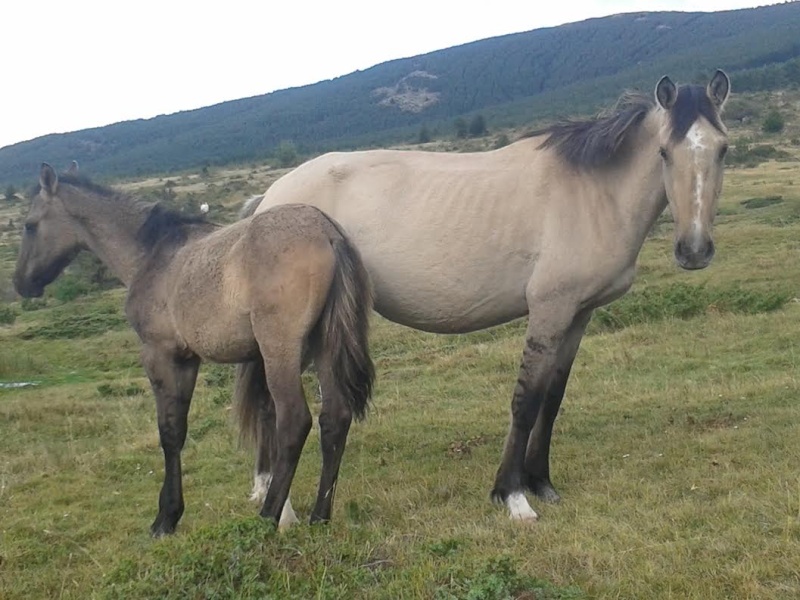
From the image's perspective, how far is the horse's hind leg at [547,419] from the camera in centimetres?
561

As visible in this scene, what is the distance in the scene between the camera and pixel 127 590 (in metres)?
3.66

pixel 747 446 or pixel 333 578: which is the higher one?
pixel 333 578

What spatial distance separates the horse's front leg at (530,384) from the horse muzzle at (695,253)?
0.81 metres

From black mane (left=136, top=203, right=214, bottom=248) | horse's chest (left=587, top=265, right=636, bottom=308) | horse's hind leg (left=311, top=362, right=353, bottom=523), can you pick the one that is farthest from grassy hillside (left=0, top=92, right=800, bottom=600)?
black mane (left=136, top=203, right=214, bottom=248)

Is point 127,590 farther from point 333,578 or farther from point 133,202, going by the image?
point 133,202

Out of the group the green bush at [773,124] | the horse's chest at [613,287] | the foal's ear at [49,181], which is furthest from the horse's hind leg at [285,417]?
the green bush at [773,124]

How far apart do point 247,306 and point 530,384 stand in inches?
77.7

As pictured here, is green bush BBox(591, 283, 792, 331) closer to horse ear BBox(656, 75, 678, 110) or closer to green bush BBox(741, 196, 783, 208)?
horse ear BBox(656, 75, 678, 110)

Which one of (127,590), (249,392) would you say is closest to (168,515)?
(249,392)

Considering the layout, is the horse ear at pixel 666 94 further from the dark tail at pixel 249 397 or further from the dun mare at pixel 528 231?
the dark tail at pixel 249 397

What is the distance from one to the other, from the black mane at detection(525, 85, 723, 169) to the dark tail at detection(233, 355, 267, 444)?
266cm

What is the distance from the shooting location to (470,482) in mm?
5867

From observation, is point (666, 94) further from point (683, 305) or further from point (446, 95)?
point (446, 95)

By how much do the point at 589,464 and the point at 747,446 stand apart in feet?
3.92
